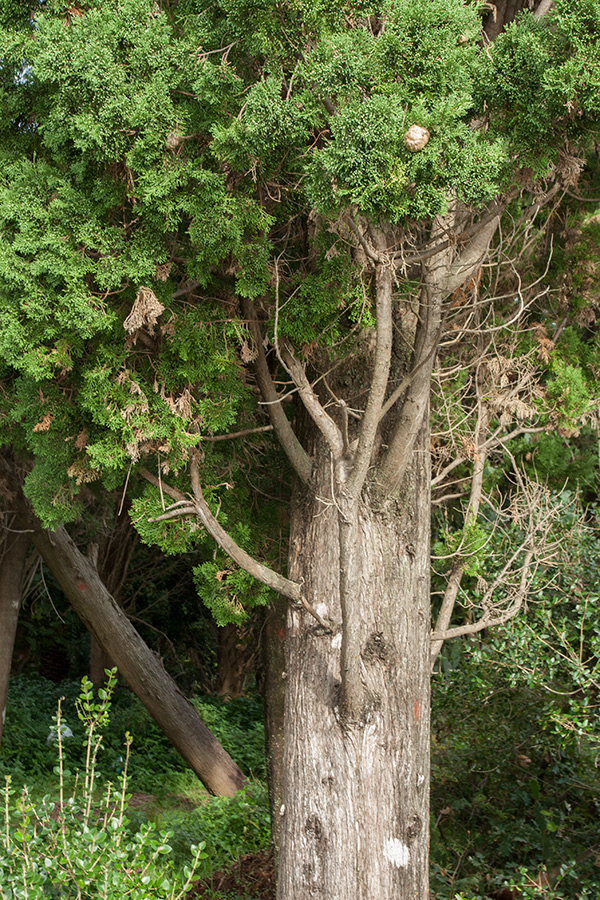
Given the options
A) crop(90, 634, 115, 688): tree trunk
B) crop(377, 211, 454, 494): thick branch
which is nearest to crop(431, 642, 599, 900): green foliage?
crop(377, 211, 454, 494): thick branch

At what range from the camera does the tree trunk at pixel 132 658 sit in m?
6.91

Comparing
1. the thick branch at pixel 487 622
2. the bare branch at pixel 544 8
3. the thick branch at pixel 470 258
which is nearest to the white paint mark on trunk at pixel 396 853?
the thick branch at pixel 487 622

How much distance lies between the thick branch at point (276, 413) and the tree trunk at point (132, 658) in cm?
354

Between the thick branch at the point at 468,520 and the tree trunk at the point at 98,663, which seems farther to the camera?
the tree trunk at the point at 98,663

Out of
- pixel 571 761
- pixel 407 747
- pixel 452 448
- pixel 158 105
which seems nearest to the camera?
pixel 158 105

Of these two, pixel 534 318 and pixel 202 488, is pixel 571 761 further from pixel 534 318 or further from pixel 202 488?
pixel 202 488

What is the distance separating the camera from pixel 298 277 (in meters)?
3.64

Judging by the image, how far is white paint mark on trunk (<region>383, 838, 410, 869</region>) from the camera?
351 cm

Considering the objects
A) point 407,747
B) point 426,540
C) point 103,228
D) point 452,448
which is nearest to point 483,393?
point 452,448

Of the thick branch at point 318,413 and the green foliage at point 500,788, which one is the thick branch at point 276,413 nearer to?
the thick branch at point 318,413

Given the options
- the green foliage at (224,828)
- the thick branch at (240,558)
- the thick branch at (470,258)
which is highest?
the thick branch at (470,258)

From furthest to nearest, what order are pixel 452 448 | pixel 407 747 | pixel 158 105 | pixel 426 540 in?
pixel 452 448 < pixel 426 540 < pixel 407 747 < pixel 158 105

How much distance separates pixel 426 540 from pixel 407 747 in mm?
937

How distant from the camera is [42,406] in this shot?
3.74 meters
